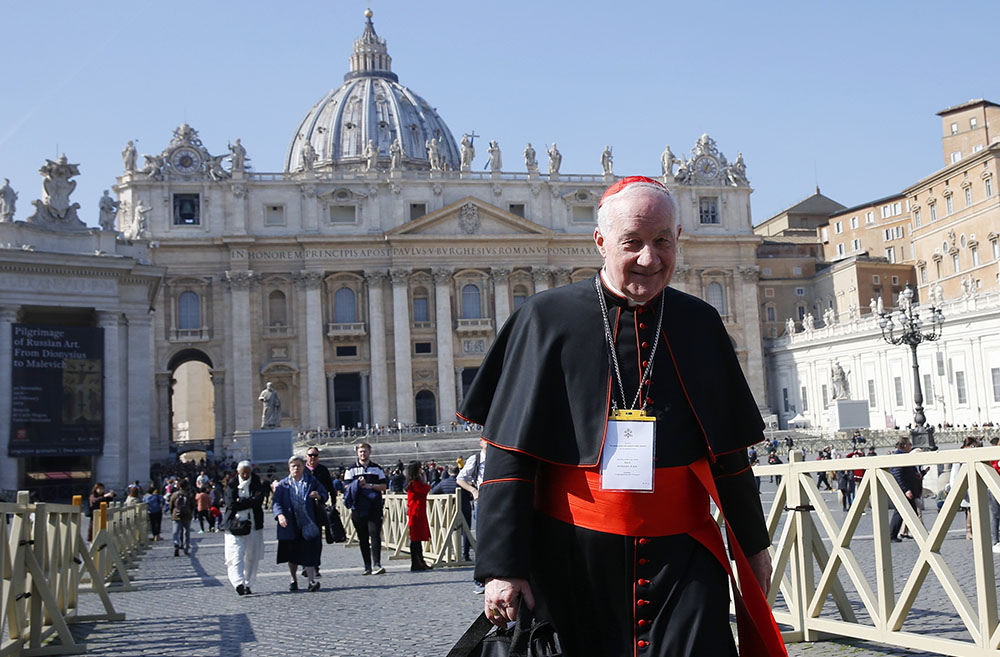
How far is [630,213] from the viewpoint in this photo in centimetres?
329

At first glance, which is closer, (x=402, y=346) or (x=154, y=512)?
(x=154, y=512)

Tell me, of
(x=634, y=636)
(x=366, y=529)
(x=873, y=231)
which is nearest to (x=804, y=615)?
(x=634, y=636)

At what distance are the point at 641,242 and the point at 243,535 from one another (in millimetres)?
8217

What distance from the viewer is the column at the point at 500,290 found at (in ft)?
183

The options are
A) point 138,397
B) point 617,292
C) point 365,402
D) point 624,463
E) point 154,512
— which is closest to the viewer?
point 624,463

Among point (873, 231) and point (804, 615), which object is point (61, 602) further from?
point (873, 231)

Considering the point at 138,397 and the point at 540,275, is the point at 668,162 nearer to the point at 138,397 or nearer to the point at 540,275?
the point at 540,275

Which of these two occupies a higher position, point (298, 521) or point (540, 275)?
point (540, 275)

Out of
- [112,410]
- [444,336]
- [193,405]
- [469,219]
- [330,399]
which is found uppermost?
[469,219]

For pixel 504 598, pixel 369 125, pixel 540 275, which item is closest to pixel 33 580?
pixel 504 598

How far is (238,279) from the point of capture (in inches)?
2092

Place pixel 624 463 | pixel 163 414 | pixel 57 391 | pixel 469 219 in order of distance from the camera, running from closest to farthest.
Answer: pixel 624 463 → pixel 57 391 → pixel 163 414 → pixel 469 219

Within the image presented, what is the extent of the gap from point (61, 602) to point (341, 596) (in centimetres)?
255

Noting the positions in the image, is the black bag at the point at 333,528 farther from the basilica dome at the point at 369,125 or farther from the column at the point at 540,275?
the basilica dome at the point at 369,125
